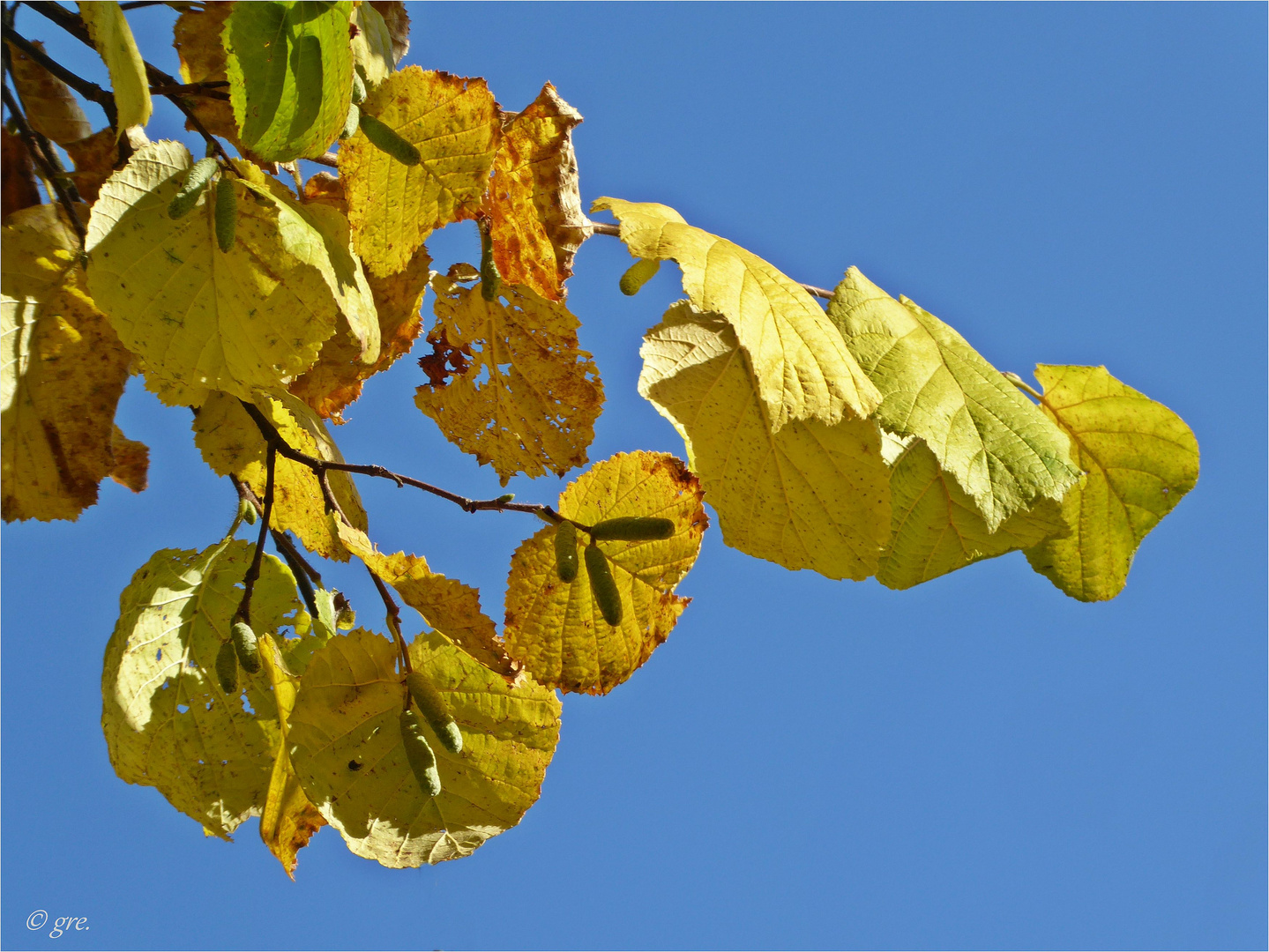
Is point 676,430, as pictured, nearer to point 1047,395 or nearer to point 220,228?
point 220,228

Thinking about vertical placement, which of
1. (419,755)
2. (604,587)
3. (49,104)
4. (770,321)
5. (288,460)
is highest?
(49,104)

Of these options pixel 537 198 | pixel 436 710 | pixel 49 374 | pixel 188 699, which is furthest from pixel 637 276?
pixel 188 699

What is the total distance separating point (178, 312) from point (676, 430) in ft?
1.82

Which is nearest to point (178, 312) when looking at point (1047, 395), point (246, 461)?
point (246, 461)

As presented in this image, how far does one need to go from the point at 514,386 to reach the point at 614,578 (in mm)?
310

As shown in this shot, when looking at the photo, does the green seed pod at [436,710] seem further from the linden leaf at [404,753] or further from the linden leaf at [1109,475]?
the linden leaf at [1109,475]

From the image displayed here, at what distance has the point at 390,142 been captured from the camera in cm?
116

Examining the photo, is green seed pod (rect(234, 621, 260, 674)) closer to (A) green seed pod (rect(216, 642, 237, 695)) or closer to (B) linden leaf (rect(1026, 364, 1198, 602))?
(A) green seed pod (rect(216, 642, 237, 695))

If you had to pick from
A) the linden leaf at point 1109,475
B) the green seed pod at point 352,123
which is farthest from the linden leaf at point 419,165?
the linden leaf at point 1109,475

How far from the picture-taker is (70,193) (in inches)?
51.0

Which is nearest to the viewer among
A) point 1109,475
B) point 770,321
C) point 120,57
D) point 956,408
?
point 120,57

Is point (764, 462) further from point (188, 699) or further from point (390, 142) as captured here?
point (188, 699)

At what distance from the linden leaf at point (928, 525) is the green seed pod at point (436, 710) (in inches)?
22.5

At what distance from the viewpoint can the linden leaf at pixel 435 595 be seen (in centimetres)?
115
